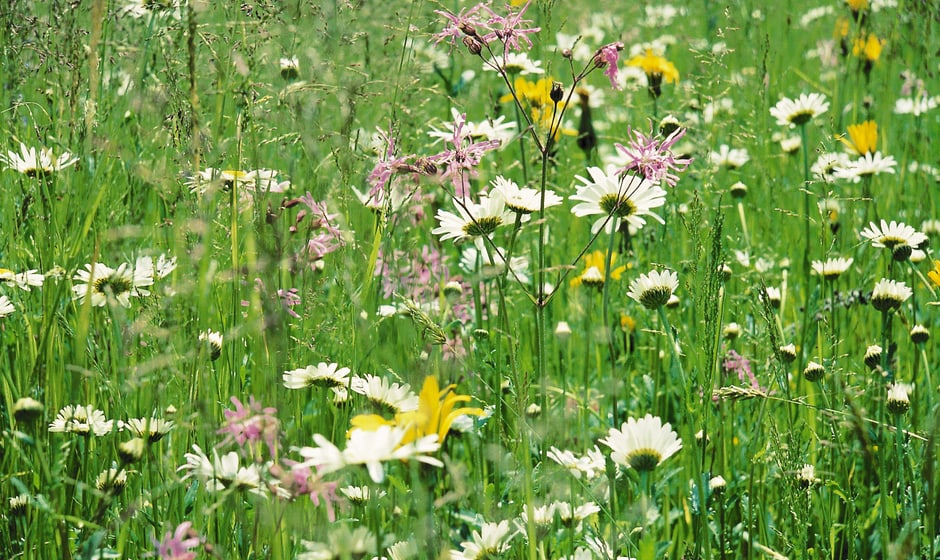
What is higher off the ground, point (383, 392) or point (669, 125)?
point (669, 125)

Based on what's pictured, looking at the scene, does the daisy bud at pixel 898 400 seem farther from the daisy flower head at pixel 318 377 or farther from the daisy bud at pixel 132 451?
the daisy bud at pixel 132 451

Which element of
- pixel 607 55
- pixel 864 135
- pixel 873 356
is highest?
pixel 864 135

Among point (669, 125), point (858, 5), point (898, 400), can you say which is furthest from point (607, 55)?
point (858, 5)

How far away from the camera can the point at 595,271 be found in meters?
1.87

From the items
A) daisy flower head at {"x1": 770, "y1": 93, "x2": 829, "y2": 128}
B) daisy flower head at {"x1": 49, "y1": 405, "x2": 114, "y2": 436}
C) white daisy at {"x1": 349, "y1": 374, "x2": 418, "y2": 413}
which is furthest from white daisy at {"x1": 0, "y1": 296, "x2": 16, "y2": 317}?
daisy flower head at {"x1": 770, "y1": 93, "x2": 829, "y2": 128}

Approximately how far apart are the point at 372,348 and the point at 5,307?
1.88ft

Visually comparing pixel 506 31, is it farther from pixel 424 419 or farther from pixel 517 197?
pixel 424 419

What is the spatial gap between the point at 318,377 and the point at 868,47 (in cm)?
265

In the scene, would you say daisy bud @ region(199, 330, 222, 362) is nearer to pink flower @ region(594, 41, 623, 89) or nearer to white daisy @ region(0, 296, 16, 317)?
white daisy @ region(0, 296, 16, 317)

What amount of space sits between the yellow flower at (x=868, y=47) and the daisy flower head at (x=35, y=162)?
7.82ft

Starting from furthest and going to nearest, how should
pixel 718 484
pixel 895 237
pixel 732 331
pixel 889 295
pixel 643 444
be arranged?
pixel 732 331
pixel 895 237
pixel 889 295
pixel 718 484
pixel 643 444

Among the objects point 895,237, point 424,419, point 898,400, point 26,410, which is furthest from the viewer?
point 895,237

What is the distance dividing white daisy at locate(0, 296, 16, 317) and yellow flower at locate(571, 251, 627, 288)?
972 mm

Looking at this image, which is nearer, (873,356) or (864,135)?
(873,356)
